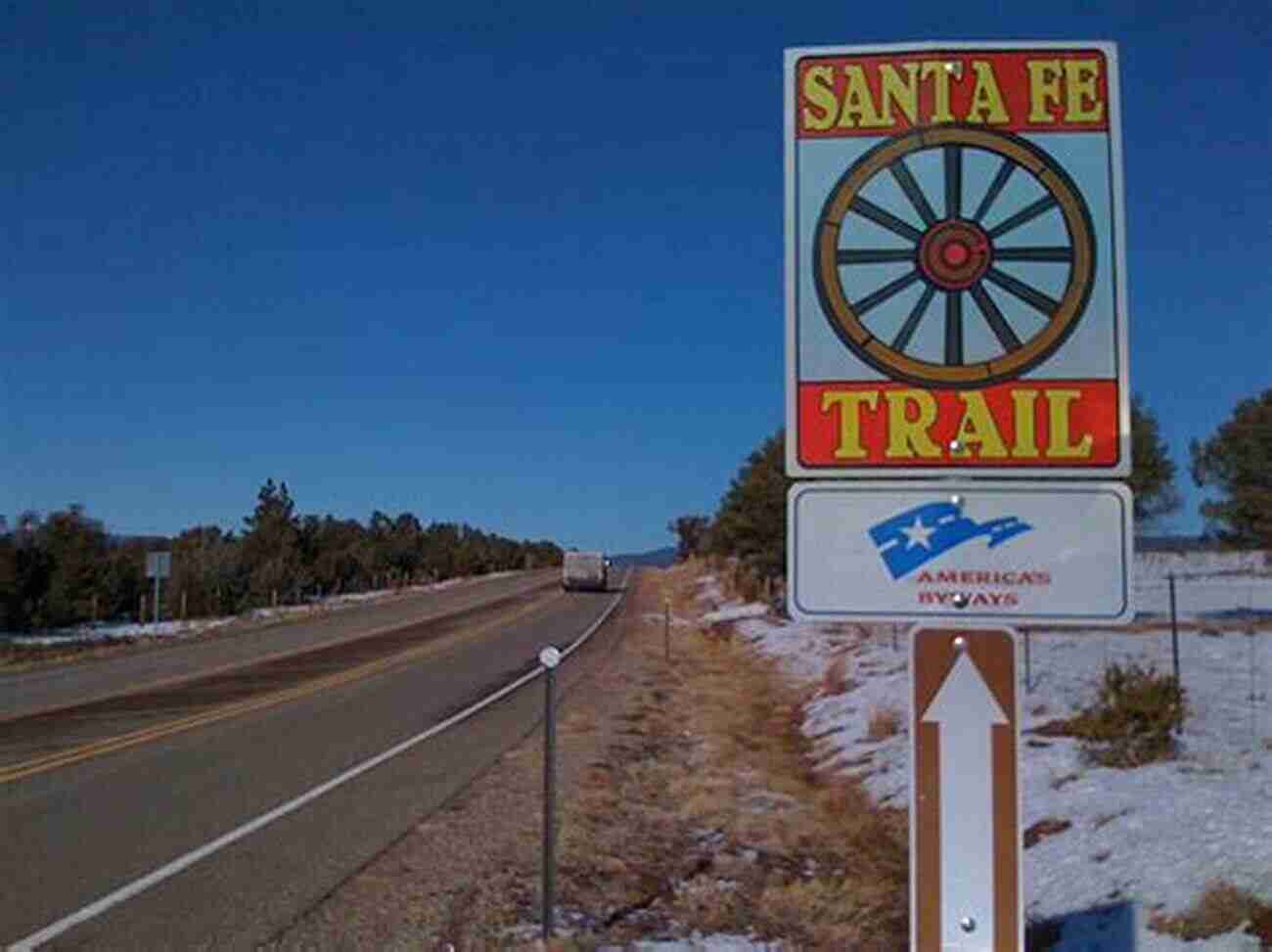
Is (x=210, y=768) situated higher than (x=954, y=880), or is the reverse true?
(x=954, y=880)

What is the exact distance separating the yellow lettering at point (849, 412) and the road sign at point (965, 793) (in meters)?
0.52

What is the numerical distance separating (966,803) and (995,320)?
128cm

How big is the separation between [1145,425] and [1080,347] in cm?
2873

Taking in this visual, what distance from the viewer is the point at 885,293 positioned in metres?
3.83

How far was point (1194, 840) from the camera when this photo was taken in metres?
7.81

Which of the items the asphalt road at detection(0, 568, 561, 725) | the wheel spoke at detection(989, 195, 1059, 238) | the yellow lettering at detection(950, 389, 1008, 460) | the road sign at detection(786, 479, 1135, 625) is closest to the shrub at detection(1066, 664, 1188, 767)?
the road sign at detection(786, 479, 1135, 625)

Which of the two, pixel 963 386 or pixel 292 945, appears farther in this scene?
pixel 292 945

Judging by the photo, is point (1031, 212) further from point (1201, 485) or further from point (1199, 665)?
point (1201, 485)

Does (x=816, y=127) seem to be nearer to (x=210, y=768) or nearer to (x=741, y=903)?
(x=741, y=903)

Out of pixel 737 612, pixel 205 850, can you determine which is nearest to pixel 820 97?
pixel 205 850

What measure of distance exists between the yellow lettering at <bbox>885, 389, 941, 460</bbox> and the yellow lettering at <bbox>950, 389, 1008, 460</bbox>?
0.23 feet

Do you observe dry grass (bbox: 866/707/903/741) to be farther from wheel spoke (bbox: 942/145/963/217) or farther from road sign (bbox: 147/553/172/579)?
road sign (bbox: 147/553/172/579)

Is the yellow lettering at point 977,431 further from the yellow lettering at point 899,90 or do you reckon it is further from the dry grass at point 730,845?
the dry grass at point 730,845

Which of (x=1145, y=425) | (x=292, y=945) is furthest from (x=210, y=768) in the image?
(x=1145, y=425)
